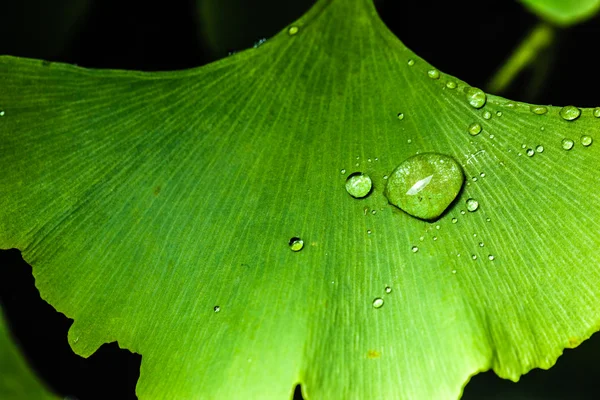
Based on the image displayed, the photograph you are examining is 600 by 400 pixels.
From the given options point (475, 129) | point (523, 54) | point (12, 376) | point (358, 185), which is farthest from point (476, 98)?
point (12, 376)

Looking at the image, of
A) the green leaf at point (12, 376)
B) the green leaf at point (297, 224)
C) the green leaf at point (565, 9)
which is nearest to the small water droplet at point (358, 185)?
the green leaf at point (297, 224)

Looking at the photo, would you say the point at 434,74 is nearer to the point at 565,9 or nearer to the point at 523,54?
the point at 565,9

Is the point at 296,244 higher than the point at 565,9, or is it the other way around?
the point at 565,9

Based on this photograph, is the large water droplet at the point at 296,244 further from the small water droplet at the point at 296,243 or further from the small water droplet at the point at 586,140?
the small water droplet at the point at 586,140

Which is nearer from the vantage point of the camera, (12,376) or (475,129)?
(475,129)

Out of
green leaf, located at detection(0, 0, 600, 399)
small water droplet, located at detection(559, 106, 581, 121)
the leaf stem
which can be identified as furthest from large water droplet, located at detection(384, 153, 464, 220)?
the leaf stem

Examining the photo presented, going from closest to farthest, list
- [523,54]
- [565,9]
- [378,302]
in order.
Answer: [378,302], [565,9], [523,54]
